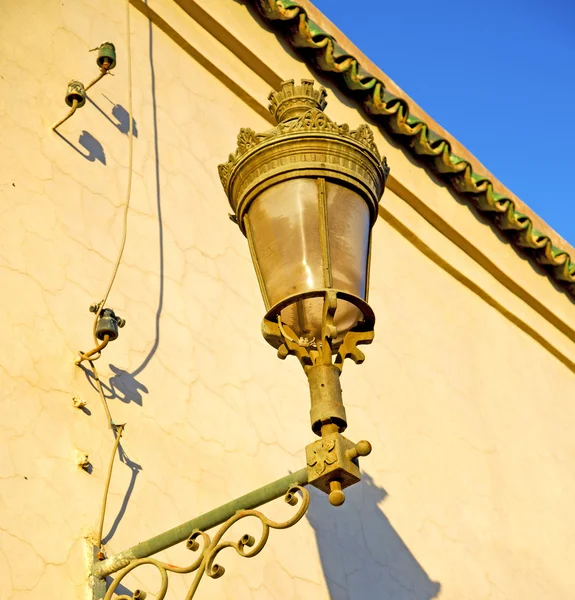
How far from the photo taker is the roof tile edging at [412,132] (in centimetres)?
412

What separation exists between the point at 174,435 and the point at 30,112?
891 millimetres

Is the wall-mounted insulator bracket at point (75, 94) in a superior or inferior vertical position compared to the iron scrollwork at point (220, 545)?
superior

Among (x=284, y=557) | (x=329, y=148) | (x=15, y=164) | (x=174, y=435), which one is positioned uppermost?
(x=15, y=164)

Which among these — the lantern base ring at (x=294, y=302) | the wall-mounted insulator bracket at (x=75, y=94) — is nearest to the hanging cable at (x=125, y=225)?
the wall-mounted insulator bracket at (x=75, y=94)

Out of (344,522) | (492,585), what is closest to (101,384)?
(344,522)

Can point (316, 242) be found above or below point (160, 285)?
below

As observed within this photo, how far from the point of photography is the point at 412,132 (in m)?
4.40

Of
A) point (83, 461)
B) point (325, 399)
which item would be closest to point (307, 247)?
point (325, 399)

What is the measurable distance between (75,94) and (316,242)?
1060 millimetres

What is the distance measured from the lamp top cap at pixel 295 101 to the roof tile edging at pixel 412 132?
1520mm

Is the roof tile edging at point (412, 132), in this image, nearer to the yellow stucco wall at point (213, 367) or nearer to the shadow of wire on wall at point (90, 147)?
the yellow stucco wall at point (213, 367)

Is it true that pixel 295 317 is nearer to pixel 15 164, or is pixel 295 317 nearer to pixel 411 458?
pixel 15 164

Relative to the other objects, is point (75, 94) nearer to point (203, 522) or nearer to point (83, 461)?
point (83, 461)

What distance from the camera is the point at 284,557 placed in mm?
2961
